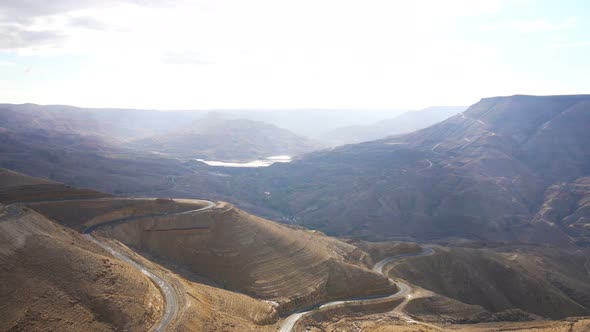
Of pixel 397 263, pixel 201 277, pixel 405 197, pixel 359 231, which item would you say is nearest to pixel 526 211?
pixel 405 197

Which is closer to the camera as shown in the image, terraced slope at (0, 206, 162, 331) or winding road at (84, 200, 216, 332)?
terraced slope at (0, 206, 162, 331)

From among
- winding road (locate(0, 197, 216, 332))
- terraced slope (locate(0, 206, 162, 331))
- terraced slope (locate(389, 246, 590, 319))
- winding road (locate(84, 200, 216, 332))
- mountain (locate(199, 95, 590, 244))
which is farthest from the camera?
mountain (locate(199, 95, 590, 244))

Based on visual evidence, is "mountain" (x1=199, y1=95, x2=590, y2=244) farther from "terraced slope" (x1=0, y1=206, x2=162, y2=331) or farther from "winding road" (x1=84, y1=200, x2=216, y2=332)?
"terraced slope" (x1=0, y1=206, x2=162, y2=331)

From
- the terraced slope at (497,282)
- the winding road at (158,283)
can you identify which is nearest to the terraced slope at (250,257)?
the winding road at (158,283)

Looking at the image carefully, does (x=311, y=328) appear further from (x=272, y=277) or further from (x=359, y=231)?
(x=359, y=231)

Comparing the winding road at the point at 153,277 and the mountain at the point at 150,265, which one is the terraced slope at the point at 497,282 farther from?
the winding road at the point at 153,277

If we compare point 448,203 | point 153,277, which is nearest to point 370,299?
point 153,277

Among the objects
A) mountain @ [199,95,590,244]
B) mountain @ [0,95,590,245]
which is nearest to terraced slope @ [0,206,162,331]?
mountain @ [0,95,590,245]

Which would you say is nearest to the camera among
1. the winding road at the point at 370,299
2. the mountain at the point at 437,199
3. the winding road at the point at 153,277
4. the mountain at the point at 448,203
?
the winding road at the point at 153,277

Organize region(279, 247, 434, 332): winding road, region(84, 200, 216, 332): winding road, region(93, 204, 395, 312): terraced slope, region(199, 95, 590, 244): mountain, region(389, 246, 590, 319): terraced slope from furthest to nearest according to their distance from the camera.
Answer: region(199, 95, 590, 244): mountain < region(389, 246, 590, 319): terraced slope < region(93, 204, 395, 312): terraced slope < region(279, 247, 434, 332): winding road < region(84, 200, 216, 332): winding road

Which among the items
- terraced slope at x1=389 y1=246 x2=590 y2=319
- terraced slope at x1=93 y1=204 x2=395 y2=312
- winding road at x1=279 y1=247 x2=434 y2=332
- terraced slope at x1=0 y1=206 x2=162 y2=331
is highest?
terraced slope at x1=0 y1=206 x2=162 y2=331

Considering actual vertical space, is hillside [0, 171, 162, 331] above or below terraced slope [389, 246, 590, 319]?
above
